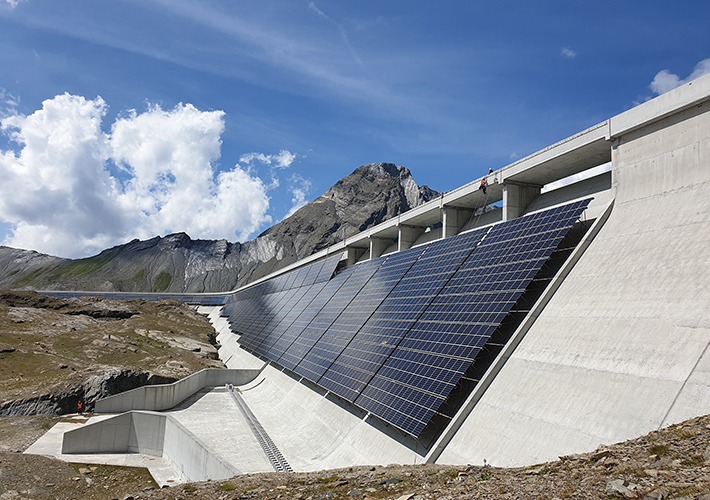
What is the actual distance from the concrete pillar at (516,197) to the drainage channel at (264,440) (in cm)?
1861

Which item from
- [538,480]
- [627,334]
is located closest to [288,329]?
[627,334]

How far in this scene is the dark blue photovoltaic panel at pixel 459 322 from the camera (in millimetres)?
16406

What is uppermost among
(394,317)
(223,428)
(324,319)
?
(394,317)

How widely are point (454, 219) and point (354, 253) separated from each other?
20.1 metres

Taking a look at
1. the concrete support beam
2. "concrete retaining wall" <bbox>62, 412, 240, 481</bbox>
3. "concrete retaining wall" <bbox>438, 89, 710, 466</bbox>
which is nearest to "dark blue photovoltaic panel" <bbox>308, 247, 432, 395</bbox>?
"concrete retaining wall" <bbox>62, 412, 240, 481</bbox>

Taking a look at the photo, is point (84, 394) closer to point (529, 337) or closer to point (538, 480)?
point (529, 337)

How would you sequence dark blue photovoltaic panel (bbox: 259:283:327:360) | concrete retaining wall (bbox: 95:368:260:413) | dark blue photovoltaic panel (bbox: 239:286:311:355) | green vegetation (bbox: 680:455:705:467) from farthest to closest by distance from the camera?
1. dark blue photovoltaic panel (bbox: 239:286:311:355)
2. dark blue photovoltaic panel (bbox: 259:283:327:360)
3. concrete retaining wall (bbox: 95:368:260:413)
4. green vegetation (bbox: 680:455:705:467)

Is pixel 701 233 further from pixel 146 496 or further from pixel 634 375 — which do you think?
pixel 146 496

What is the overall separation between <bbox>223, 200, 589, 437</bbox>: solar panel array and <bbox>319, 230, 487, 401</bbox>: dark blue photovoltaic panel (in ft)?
0.25

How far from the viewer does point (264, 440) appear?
76.1 ft

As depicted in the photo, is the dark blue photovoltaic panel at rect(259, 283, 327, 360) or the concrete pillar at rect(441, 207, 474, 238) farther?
the dark blue photovoltaic panel at rect(259, 283, 327, 360)

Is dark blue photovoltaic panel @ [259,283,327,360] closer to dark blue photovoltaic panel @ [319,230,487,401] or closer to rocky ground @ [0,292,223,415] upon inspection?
rocky ground @ [0,292,223,415]

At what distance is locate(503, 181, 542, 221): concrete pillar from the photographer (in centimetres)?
2722

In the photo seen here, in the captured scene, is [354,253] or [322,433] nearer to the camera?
[322,433]
